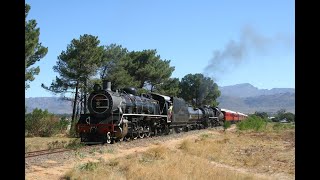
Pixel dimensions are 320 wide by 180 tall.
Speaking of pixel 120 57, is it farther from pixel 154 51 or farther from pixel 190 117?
pixel 190 117

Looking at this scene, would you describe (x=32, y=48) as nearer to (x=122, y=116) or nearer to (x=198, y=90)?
(x=122, y=116)

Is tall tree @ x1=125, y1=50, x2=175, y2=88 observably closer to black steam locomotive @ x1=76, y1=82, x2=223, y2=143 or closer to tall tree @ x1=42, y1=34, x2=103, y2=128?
tall tree @ x1=42, y1=34, x2=103, y2=128

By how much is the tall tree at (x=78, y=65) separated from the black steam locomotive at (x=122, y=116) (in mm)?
16784

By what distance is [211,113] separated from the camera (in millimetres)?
62531

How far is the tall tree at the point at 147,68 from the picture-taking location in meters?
65.2

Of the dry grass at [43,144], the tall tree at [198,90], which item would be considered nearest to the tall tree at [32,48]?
the dry grass at [43,144]

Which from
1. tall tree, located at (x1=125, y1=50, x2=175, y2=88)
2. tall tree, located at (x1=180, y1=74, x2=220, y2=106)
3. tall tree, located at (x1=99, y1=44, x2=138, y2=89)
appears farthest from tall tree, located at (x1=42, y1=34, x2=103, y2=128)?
tall tree, located at (x1=180, y1=74, x2=220, y2=106)

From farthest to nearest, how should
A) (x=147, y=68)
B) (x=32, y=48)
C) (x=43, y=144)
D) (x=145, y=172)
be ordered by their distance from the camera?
(x=147, y=68) → (x=32, y=48) → (x=43, y=144) → (x=145, y=172)

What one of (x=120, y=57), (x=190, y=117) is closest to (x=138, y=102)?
(x=190, y=117)

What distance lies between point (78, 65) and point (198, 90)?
225 ft

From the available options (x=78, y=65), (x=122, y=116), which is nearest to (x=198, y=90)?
(x=78, y=65)

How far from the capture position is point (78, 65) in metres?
48.6

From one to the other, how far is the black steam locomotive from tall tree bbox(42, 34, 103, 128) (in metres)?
16.8
